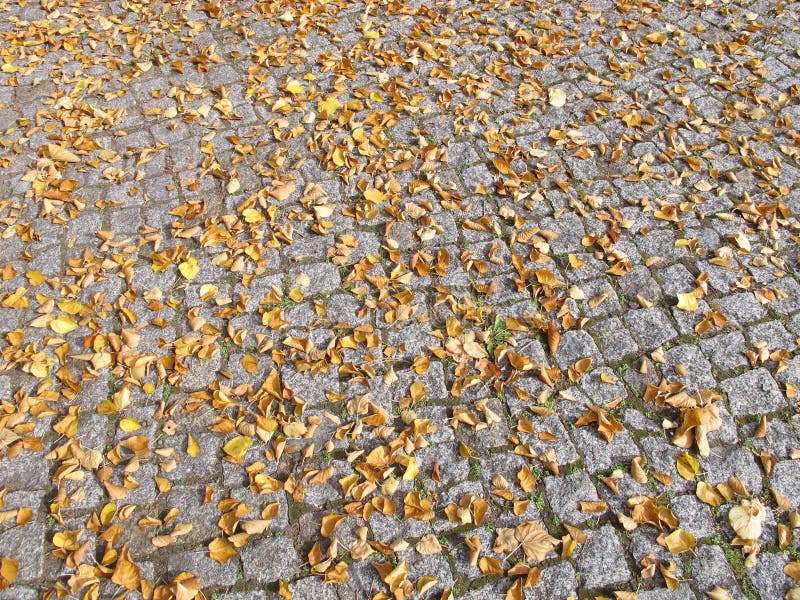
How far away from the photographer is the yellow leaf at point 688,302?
11.3 ft

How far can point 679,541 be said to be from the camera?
2641mm

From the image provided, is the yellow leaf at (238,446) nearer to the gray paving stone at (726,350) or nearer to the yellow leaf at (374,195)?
the yellow leaf at (374,195)

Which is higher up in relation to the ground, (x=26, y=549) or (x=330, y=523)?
(x=330, y=523)

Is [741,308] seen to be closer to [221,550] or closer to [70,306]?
[221,550]

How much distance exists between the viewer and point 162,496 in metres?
2.86

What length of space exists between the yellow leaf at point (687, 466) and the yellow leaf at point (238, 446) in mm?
1948

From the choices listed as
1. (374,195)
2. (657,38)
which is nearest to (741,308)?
(374,195)

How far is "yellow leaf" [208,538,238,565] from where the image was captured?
8.73 feet

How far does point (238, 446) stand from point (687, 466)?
2033 millimetres

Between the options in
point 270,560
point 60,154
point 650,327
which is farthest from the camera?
point 60,154

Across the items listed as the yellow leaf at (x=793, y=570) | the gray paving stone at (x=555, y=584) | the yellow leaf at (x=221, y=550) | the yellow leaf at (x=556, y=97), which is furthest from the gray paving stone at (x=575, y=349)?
the yellow leaf at (x=556, y=97)

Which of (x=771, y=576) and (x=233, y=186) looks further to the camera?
(x=233, y=186)

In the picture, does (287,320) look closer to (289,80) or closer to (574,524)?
(574,524)

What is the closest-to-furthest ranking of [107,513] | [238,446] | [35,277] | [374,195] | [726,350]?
[107,513], [238,446], [726,350], [35,277], [374,195]
